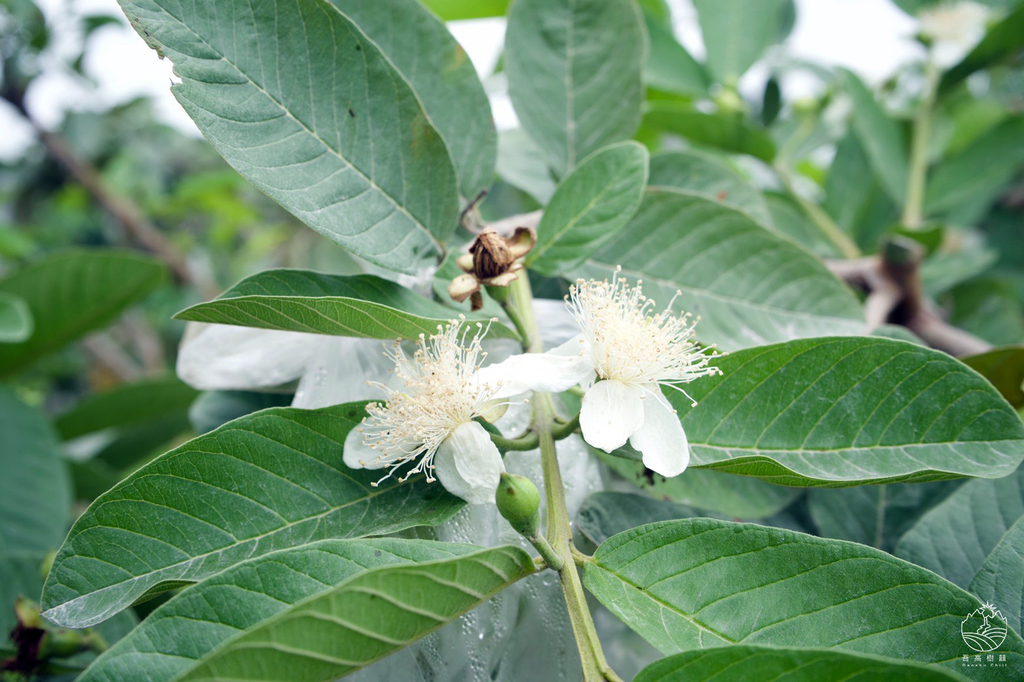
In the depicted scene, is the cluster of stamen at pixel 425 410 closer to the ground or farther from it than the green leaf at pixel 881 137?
closer to the ground

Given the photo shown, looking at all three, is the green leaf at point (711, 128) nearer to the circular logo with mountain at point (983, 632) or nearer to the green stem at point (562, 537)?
the green stem at point (562, 537)

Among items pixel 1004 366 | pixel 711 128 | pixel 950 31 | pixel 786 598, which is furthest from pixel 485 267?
pixel 950 31

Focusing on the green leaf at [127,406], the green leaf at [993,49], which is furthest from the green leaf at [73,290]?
the green leaf at [993,49]

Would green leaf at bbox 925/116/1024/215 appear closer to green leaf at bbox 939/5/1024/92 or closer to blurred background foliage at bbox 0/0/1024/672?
blurred background foliage at bbox 0/0/1024/672

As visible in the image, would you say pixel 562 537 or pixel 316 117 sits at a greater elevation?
pixel 316 117

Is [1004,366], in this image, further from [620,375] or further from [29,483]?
[29,483]

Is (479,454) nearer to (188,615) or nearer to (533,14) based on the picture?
(188,615)

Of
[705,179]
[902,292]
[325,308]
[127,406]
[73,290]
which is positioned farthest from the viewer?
[127,406]

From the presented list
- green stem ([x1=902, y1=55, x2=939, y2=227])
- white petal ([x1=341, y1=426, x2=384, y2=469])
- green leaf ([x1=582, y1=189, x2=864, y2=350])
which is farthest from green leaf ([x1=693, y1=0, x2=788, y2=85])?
white petal ([x1=341, y1=426, x2=384, y2=469])
